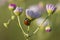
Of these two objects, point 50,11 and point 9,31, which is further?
point 9,31

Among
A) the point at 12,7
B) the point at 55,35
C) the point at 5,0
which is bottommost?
the point at 55,35

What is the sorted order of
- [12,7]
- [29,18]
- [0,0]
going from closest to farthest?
[29,18], [12,7], [0,0]

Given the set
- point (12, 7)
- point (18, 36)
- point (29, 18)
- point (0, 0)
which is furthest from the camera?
point (0, 0)

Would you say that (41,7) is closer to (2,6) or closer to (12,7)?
(2,6)

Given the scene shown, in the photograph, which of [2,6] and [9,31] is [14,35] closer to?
[9,31]

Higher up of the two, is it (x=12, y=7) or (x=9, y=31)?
(x=12, y=7)

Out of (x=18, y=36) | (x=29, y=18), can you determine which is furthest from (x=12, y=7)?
(x=18, y=36)

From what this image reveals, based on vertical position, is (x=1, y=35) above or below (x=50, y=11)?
below

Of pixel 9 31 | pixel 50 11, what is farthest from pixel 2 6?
pixel 50 11

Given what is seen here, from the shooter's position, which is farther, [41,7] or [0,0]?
[0,0]
